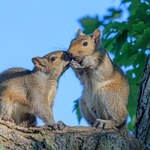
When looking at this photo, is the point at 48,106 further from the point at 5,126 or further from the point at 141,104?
the point at 5,126

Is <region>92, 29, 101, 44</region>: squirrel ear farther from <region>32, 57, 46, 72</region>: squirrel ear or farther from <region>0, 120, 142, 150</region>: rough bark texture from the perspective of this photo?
<region>0, 120, 142, 150</region>: rough bark texture

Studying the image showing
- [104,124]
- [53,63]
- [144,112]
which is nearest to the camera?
[104,124]

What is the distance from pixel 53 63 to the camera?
7863mm

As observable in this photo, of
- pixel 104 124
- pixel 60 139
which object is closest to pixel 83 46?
pixel 104 124

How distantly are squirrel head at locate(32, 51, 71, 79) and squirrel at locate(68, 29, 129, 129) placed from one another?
139 mm

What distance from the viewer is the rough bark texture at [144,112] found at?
7.23 metres

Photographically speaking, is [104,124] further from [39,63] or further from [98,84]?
[39,63]

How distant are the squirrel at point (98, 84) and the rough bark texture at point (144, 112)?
182 millimetres

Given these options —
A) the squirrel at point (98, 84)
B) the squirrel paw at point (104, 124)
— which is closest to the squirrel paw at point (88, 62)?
the squirrel at point (98, 84)

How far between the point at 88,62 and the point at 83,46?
0.29 metres

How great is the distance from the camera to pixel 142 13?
8.48 metres

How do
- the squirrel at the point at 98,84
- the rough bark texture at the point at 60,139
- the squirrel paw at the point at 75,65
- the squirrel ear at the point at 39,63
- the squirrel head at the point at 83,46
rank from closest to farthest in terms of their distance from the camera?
the rough bark texture at the point at 60,139
the squirrel at the point at 98,84
the squirrel paw at the point at 75,65
the squirrel head at the point at 83,46
the squirrel ear at the point at 39,63

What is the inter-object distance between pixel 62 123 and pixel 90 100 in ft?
4.50

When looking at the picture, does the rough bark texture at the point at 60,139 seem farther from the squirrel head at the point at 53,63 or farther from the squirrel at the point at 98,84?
the squirrel head at the point at 53,63
